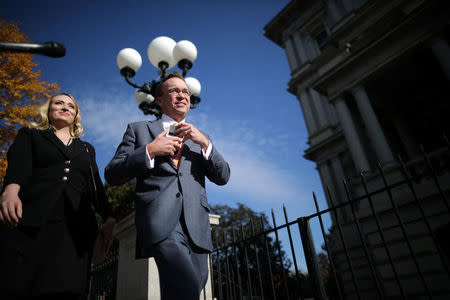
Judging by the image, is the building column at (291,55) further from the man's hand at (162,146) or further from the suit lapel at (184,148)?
the man's hand at (162,146)

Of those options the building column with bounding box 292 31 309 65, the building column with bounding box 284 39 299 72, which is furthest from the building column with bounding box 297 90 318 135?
the building column with bounding box 292 31 309 65

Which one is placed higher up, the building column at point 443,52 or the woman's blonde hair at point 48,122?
the building column at point 443,52

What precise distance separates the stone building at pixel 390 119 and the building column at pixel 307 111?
1.55 meters

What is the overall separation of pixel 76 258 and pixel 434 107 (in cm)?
1758

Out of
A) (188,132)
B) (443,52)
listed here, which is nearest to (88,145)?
(188,132)

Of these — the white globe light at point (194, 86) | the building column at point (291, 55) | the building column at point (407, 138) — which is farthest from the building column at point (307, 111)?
the white globe light at point (194, 86)

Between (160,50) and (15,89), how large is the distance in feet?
35.9

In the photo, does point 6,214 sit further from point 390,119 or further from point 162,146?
point 390,119

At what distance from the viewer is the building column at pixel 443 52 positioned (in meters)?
9.26

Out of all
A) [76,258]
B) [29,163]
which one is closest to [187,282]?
[76,258]

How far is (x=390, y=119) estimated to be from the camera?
1439cm

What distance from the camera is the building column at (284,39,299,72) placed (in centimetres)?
Result: 2674

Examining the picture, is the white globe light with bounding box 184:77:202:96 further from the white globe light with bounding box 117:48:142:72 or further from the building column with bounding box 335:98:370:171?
the building column with bounding box 335:98:370:171

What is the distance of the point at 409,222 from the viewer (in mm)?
7402
